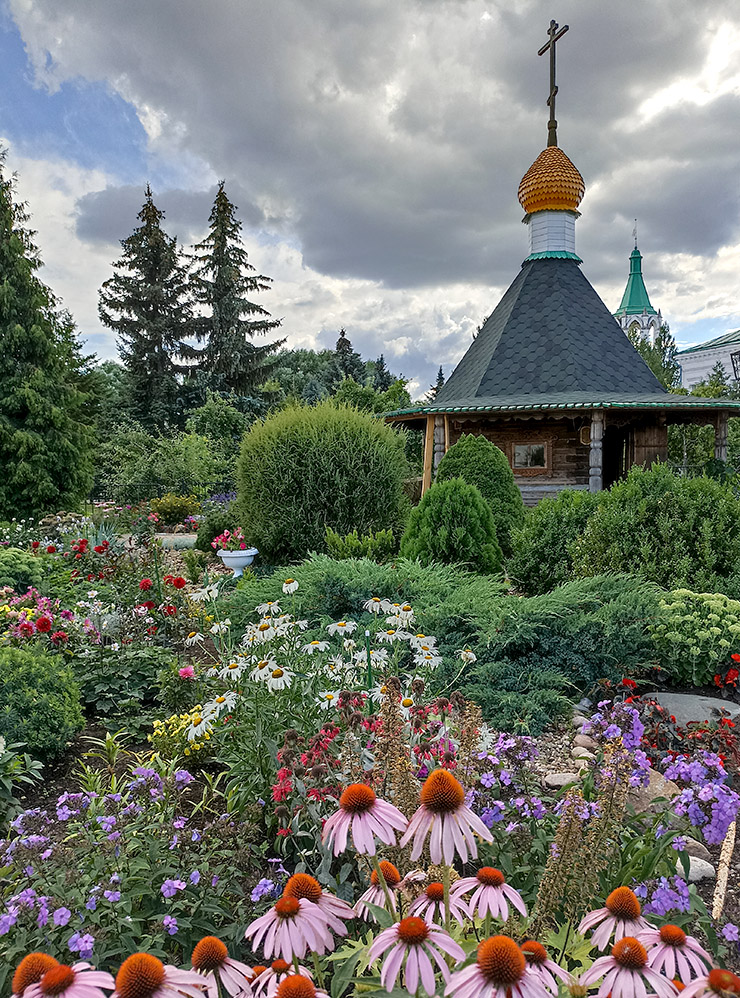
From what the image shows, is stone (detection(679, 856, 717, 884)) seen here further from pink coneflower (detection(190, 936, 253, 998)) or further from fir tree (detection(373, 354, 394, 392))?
fir tree (detection(373, 354, 394, 392))

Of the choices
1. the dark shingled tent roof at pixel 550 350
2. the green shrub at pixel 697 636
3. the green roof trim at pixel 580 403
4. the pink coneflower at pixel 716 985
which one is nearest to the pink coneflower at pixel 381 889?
the pink coneflower at pixel 716 985

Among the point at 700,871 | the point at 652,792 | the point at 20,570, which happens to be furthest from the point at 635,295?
the point at 700,871

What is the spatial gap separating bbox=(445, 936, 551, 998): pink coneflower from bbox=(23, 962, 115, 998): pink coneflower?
0.50m

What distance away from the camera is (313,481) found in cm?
820

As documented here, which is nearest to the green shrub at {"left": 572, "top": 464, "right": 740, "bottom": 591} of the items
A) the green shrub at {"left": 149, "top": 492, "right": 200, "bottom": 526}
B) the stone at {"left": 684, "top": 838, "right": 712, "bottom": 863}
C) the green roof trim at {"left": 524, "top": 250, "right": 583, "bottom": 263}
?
the stone at {"left": 684, "top": 838, "right": 712, "bottom": 863}

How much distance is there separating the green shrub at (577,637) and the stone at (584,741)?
1.86ft

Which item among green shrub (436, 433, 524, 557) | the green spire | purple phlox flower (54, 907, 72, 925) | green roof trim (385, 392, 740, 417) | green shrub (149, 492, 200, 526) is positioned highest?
the green spire

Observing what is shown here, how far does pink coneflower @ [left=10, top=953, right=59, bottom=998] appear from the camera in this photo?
Result: 3.08ft

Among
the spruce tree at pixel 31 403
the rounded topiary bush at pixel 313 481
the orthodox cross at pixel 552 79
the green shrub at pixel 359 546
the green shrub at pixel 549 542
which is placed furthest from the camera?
the orthodox cross at pixel 552 79

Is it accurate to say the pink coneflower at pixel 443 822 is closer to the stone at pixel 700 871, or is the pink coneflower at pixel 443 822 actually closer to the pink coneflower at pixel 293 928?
the pink coneflower at pixel 293 928

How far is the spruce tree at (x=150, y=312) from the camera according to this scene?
2600cm

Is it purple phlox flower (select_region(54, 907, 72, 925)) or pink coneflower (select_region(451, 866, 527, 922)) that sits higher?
pink coneflower (select_region(451, 866, 527, 922))

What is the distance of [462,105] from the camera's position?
8656 millimetres

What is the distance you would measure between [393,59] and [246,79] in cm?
161
